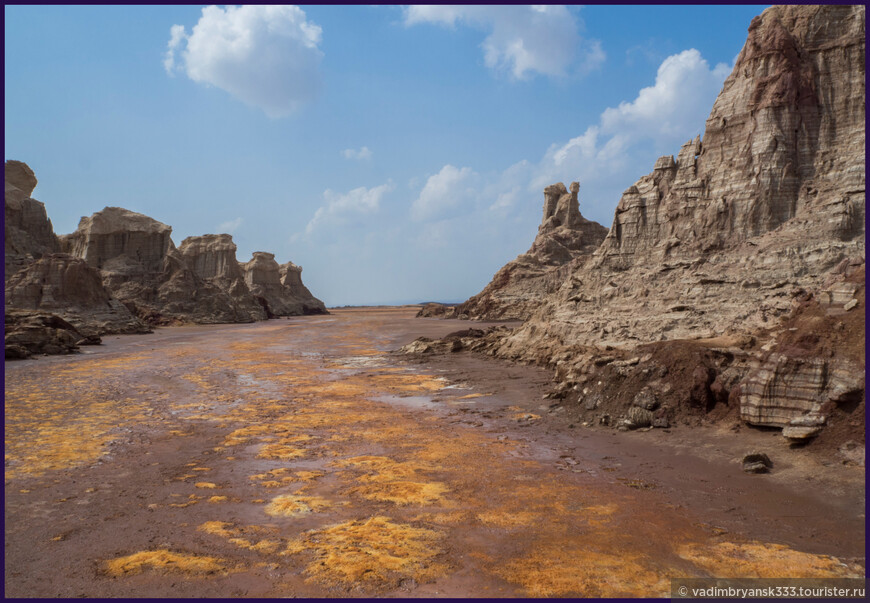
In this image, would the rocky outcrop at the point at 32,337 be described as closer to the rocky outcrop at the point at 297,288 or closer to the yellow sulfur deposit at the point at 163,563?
the yellow sulfur deposit at the point at 163,563

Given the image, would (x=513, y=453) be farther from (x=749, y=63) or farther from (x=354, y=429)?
(x=749, y=63)

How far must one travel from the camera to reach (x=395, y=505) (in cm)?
645

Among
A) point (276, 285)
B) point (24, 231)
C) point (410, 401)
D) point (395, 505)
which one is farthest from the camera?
point (276, 285)

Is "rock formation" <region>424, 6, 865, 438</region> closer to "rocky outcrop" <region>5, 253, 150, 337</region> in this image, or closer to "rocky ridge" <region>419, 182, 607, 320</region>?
"rocky ridge" <region>419, 182, 607, 320</region>

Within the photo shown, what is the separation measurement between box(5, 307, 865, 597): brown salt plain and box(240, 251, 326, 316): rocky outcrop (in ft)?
252

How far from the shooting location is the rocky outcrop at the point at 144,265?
5675 centimetres

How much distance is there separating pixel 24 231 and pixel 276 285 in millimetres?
49538

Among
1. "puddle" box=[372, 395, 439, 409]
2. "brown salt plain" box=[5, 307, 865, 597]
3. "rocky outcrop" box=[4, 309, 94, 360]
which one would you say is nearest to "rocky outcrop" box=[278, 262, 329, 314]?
"rocky outcrop" box=[4, 309, 94, 360]

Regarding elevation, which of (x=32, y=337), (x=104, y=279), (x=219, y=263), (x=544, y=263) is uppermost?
(x=544, y=263)

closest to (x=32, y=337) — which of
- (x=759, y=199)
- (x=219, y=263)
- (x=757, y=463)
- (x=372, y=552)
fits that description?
(x=372, y=552)

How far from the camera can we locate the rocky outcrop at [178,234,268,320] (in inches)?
2817

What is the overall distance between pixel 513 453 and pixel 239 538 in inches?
191

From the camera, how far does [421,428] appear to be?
418 inches

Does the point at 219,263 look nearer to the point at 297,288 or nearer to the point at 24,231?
the point at 297,288
